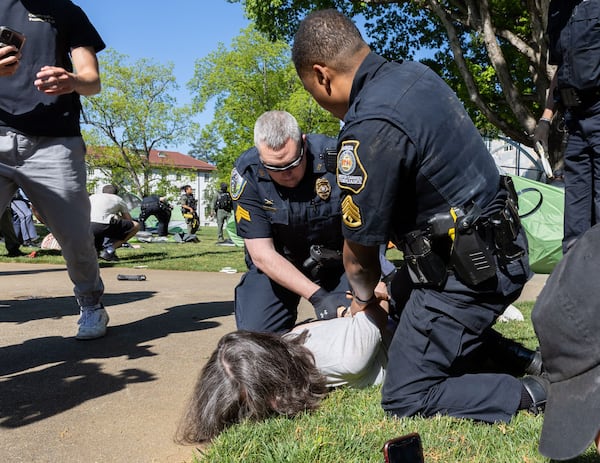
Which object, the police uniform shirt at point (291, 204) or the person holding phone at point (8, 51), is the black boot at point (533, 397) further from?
the person holding phone at point (8, 51)

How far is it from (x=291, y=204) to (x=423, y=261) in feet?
4.24

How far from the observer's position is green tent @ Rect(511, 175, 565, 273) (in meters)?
A: 6.09

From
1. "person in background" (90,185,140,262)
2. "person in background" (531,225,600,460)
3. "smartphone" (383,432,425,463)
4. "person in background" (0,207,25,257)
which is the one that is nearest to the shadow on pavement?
"smartphone" (383,432,425,463)

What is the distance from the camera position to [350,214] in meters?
2.41

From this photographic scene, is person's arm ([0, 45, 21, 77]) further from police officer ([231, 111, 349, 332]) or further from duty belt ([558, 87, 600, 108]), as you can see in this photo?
duty belt ([558, 87, 600, 108])

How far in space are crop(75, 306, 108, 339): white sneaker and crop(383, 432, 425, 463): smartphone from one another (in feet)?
9.11

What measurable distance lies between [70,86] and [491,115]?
11.1 metres

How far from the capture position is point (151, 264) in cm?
939

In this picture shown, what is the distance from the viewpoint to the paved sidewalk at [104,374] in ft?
7.52

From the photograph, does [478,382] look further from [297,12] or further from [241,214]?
[297,12]

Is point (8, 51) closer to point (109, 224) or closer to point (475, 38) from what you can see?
point (109, 224)

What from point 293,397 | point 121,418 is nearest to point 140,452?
point 121,418

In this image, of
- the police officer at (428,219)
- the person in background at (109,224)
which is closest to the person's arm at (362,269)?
the police officer at (428,219)

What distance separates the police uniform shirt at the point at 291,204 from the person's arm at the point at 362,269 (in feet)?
2.94
